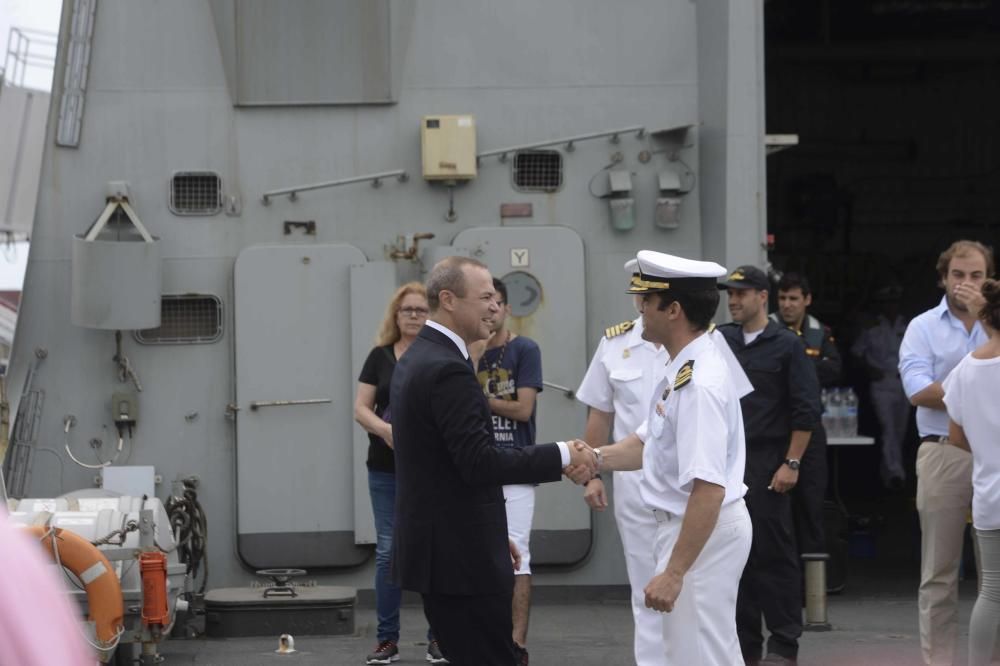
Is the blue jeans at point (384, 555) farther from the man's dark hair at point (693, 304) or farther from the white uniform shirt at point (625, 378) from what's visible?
→ the man's dark hair at point (693, 304)

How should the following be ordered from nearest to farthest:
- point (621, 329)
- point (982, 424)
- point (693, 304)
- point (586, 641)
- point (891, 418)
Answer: point (693, 304) < point (982, 424) < point (621, 329) < point (586, 641) < point (891, 418)

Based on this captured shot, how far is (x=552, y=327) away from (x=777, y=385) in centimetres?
205

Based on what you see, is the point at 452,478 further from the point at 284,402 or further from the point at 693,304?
the point at 284,402

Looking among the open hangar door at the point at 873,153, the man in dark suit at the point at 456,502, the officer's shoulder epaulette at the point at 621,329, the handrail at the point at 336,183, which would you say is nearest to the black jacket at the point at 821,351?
the officer's shoulder epaulette at the point at 621,329

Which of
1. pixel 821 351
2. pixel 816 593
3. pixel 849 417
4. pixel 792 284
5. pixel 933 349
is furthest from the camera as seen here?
pixel 849 417

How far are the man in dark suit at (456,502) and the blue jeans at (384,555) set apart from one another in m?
2.49

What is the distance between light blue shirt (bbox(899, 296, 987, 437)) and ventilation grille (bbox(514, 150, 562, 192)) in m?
2.96

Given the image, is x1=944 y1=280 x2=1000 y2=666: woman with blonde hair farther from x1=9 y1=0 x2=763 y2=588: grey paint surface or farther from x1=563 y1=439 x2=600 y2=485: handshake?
x1=9 y1=0 x2=763 y2=588: grey paint surface

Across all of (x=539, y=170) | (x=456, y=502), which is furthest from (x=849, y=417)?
(x=456, y=502)

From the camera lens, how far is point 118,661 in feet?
23.5

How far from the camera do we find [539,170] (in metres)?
9.00

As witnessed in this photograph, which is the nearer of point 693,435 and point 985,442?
point 693,435

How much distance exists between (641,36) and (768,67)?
25.9 ft

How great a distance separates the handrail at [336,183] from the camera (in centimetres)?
874
